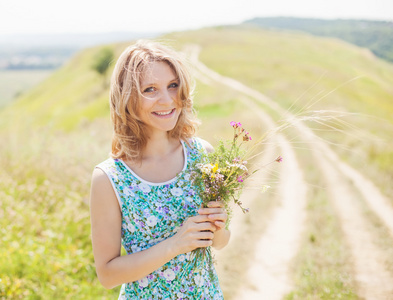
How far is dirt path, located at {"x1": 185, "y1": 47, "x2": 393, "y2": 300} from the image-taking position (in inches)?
237

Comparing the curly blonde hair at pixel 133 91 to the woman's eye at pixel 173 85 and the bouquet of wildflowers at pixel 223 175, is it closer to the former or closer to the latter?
the woman's eye at pixel 173 85

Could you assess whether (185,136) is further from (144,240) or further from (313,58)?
(313,58)

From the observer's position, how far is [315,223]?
27.9 ft

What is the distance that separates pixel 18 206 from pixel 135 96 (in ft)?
15.2

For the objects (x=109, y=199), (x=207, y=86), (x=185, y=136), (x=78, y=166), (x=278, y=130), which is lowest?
(x=207, y=86)

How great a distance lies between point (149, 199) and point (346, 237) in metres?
7.01

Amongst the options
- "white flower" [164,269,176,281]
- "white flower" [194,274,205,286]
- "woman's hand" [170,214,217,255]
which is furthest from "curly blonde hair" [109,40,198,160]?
"white flower" [194,274,205,286]

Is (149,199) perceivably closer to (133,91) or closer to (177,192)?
(177,192)

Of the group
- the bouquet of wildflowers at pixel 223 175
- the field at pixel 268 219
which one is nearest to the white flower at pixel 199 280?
the bouquet of wildflowers at pixel 223 175

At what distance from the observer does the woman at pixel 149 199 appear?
1990mm

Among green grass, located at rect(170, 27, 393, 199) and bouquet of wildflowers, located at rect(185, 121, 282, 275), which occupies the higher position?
bouquet of wildflowers, located at rect(185, 121, 282, 275)

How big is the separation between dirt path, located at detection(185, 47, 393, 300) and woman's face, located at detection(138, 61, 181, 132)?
28.3 inches

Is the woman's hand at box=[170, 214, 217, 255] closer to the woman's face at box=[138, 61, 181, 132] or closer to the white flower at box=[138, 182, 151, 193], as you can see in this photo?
the white flower at box=[138, 182, 151, 193]

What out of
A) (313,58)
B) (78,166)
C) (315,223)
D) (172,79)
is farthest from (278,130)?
(313,58)
